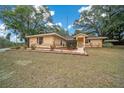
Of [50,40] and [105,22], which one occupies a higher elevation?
[105,22]

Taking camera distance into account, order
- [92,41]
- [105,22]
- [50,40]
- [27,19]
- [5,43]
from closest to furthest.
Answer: [5,43], [27,19], [50,40], [105,22], [92,41]

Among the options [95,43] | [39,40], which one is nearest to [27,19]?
[39,40]

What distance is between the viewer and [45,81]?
2.79 meters

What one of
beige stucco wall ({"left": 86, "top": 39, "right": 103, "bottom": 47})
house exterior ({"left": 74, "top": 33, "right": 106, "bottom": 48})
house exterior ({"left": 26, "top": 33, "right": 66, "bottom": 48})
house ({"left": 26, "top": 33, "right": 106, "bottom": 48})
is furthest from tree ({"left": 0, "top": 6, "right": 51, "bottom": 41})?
beige stucco wall ({"left": 86, "top": 39, "right": 103, "bottom": 47})

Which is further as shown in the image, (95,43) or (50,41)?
(95,43)

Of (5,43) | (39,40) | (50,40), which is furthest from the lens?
(50,40)

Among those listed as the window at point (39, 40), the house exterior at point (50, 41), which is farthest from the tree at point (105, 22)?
the window at point (39, 40)

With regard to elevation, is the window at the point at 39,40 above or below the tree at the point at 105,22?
below

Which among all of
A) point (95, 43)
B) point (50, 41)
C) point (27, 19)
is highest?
point (27, 19)

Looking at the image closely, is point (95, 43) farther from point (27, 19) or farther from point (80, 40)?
point (27, 19)

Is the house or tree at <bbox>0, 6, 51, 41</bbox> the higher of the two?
tree at <bbox>0, 6, 51, 41</bbox>

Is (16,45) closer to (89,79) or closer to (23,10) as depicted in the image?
(23,10)

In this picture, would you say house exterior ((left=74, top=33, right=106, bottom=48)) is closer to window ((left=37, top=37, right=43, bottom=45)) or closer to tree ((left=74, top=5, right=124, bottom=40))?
tree ((left=74, top=5, right=124, bottom=40))

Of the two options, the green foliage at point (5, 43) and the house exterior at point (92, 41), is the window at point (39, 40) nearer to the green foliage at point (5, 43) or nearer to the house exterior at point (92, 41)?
the green foliage at point (5, 43)
